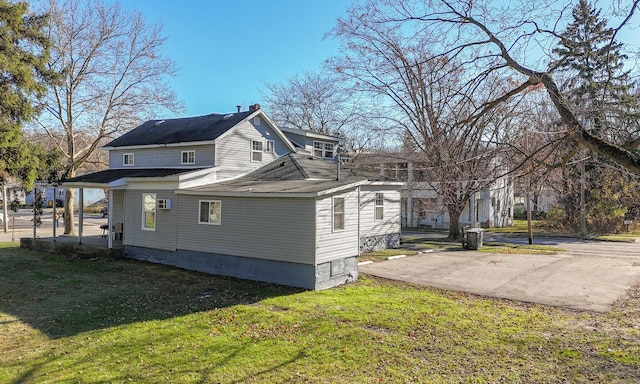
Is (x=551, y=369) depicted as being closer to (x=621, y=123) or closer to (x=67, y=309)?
(x=621, y=123)

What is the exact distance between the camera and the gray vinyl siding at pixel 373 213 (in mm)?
19400

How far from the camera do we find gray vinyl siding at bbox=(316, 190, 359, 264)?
39.6 feet

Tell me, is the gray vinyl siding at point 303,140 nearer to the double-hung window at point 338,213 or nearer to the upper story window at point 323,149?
the upper story window at point 323,149

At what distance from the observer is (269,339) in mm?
7777

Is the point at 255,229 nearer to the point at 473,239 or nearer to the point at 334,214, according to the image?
the point at 334,214

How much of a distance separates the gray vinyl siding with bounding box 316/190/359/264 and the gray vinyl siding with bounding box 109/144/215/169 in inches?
276

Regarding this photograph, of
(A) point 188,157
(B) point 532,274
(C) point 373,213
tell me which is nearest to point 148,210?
(A) point 188,157

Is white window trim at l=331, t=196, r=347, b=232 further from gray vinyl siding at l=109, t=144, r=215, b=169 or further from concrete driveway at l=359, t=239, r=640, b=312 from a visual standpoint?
gray vinyl siding at l=109, t=144, r=215, b=169

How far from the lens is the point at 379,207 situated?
20422 mm

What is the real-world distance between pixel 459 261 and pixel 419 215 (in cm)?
1945

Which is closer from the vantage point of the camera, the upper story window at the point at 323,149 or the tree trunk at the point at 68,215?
the tree trunk at the point at 68,215

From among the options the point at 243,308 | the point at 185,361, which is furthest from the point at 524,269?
the point at 185,361

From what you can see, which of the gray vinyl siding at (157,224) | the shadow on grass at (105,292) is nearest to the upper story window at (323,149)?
the gray vinyl siding at (157,224)

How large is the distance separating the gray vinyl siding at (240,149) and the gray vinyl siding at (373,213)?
5.05 metres
